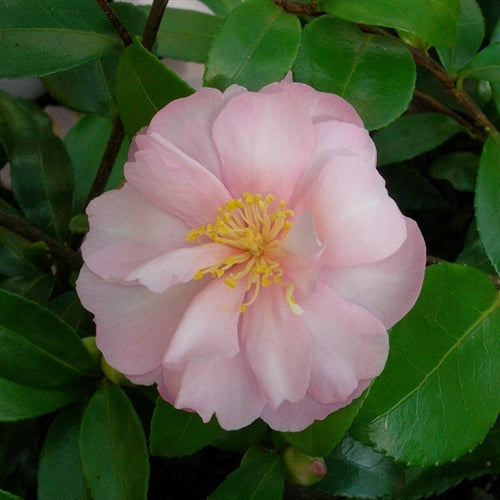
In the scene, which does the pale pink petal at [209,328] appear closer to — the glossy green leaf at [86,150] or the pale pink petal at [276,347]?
the pale pink petal at [276,347]

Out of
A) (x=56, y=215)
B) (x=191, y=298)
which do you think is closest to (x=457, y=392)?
(x=191, y=298)

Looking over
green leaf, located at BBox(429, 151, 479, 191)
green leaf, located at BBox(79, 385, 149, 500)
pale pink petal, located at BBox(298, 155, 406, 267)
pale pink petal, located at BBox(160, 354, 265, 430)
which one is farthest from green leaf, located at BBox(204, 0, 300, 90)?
green leaf, located at BBox(429, 151, 479, 191)

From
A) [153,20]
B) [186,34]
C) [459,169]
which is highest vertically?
[153,20]

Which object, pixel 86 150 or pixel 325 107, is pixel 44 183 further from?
pixel 325 107

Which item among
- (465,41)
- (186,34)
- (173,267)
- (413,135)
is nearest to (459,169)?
(413,135)

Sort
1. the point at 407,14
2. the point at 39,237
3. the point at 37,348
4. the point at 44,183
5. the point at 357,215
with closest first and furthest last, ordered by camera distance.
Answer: the point at 357,215
the point at 407,14
the point at 37,348
the point at 39,237
the point at 44,183

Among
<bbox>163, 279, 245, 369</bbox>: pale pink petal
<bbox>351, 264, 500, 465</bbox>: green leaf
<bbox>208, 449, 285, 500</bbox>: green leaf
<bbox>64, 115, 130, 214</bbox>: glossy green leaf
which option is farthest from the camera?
<bbox>64, 115, 130, 214</bbox>: glossy green leaf

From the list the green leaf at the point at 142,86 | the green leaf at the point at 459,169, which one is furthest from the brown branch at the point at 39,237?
the green leaf at the point at 459,169

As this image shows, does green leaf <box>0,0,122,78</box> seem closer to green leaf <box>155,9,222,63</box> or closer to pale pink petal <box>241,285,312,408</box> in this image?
green leaf <box>155,9,222,63</box>
